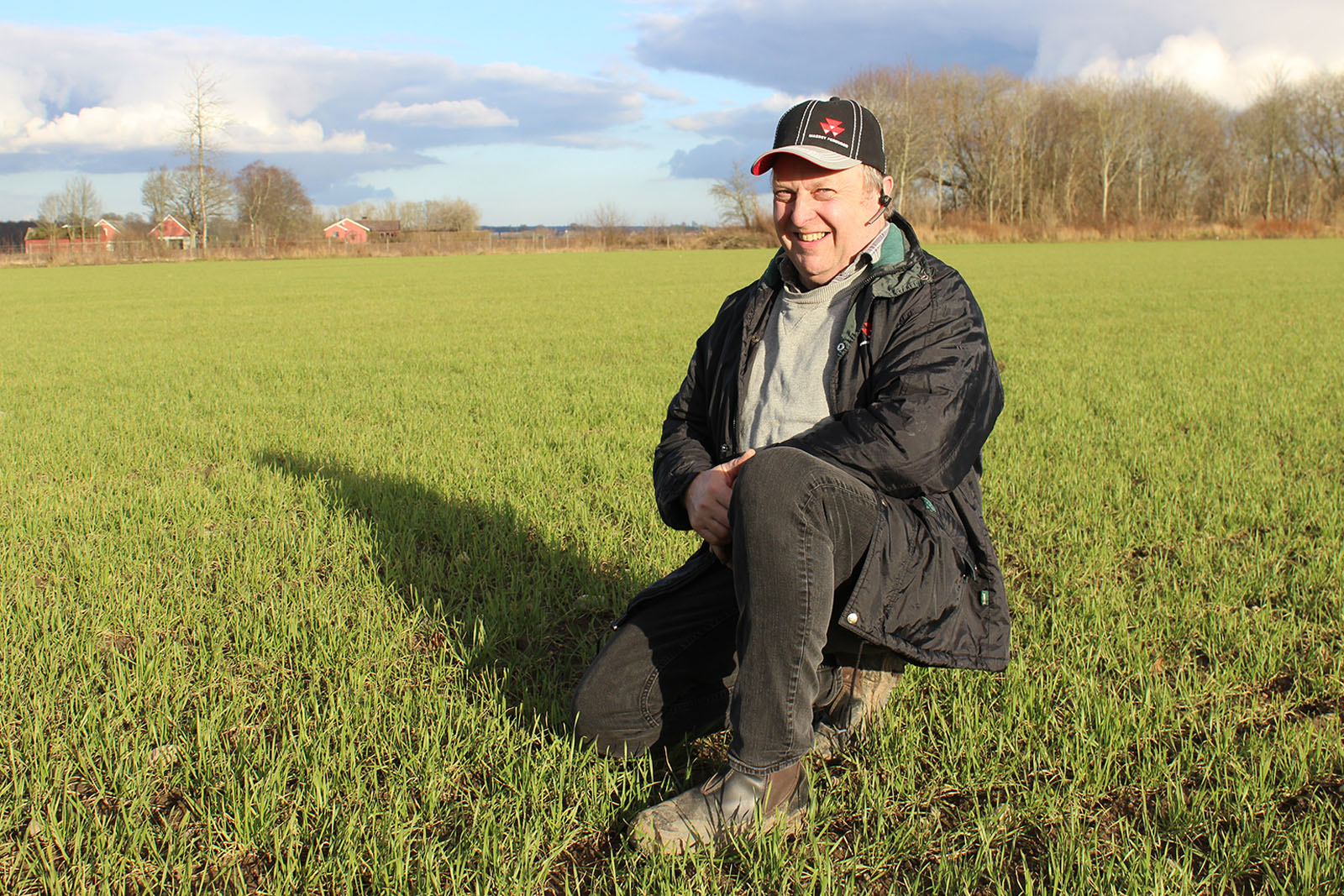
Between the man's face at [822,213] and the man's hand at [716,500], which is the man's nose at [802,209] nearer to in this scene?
the man's face at [822,213]

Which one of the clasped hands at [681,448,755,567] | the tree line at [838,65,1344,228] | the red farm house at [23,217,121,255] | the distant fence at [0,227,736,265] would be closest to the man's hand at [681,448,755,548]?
the clasped hands at [681,448,755,567]

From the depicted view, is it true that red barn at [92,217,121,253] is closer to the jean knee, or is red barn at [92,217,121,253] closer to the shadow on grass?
the shadow on grass

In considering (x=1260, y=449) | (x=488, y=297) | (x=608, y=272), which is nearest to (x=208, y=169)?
(x=608, y=272)

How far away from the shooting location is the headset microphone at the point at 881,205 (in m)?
2.63

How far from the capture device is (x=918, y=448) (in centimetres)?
229

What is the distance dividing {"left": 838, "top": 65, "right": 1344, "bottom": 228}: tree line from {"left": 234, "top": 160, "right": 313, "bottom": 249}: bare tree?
50232 millimetres

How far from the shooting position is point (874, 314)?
8.14 ft

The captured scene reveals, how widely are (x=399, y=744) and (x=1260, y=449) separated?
18.7ft

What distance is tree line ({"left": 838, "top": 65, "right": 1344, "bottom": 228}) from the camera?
7469cm

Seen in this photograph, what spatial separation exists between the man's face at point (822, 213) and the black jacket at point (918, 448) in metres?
0.09

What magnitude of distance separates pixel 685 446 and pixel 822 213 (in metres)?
0.77

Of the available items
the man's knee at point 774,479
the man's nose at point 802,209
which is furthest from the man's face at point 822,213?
the man's knee at point 774,479

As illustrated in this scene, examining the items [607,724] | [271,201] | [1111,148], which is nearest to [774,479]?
[607,724]

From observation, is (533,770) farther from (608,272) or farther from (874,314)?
(608,272)
